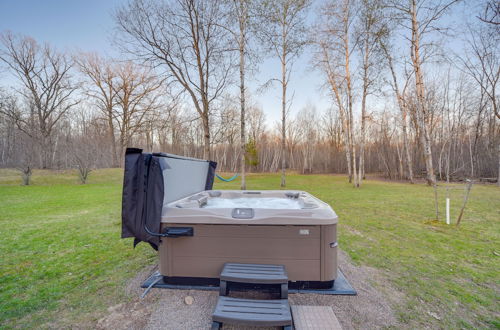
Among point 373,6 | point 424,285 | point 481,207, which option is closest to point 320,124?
point 373,6

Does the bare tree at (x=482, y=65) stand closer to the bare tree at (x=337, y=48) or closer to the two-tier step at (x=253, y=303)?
the bare tree at (x=337, y=48)

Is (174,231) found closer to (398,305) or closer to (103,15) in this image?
(398,305)

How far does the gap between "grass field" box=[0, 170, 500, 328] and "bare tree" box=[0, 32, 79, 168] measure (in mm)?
13762

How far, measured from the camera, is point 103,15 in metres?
7.21

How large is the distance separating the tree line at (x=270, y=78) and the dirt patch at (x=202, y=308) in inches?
160

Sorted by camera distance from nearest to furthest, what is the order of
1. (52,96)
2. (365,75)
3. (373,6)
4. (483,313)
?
1. (483,313)
2. (373,6)
3. (365,75)
4. (52,96)

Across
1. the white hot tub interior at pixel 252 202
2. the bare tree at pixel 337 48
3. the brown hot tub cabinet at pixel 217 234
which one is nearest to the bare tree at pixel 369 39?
the bare tree at pixel 337 48

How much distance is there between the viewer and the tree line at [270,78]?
24.5ft

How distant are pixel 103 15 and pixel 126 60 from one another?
152 centimetres

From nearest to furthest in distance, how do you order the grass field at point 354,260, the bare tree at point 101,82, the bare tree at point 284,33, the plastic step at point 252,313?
the plastic step at point 252,313
the grass field at point 354,260
the bare tree at point 284,33
the bare tree at point 101,82

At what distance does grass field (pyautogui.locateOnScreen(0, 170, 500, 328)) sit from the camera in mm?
1601

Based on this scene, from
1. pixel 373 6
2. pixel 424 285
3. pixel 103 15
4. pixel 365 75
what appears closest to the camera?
pixel 424 285

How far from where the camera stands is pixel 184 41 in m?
7.68

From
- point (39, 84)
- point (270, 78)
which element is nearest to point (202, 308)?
point (270, 78)
